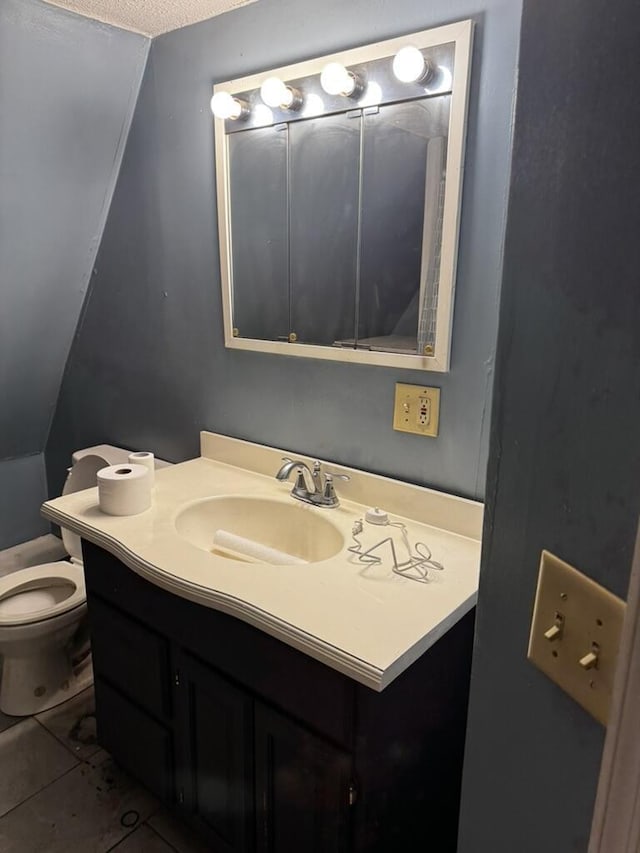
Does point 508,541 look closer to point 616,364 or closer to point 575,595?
point 575,595

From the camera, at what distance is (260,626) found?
3.60ft

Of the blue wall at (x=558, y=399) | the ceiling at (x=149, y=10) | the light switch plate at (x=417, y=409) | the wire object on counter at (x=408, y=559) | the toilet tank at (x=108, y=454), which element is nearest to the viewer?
the blue wall at (x=558, y=399)

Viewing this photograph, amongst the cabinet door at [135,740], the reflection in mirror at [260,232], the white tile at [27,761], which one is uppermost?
the reflection in mirror at [260,232]

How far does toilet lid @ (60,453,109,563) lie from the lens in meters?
2.27

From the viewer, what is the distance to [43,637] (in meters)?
1.91

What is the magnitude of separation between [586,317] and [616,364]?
0.16ft

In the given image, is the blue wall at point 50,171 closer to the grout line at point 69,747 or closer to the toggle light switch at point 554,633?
the grout line at point 69,747

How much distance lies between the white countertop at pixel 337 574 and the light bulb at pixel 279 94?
0.93 metres

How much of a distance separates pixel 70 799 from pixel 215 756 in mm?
639

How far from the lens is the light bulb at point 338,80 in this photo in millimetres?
1399

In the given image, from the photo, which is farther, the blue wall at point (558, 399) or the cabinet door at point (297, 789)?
the cabinet door at point (297, 789)

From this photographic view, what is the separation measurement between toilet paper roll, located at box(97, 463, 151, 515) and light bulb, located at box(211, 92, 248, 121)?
38.6 inches

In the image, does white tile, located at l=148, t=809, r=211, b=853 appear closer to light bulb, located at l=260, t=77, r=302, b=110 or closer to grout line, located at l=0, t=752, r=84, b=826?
grout line, located at l=0, t=752, r=84, b=826

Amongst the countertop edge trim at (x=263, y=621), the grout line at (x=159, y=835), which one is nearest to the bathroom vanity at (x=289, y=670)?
the countertop edge trim at (x=263, y=621)
